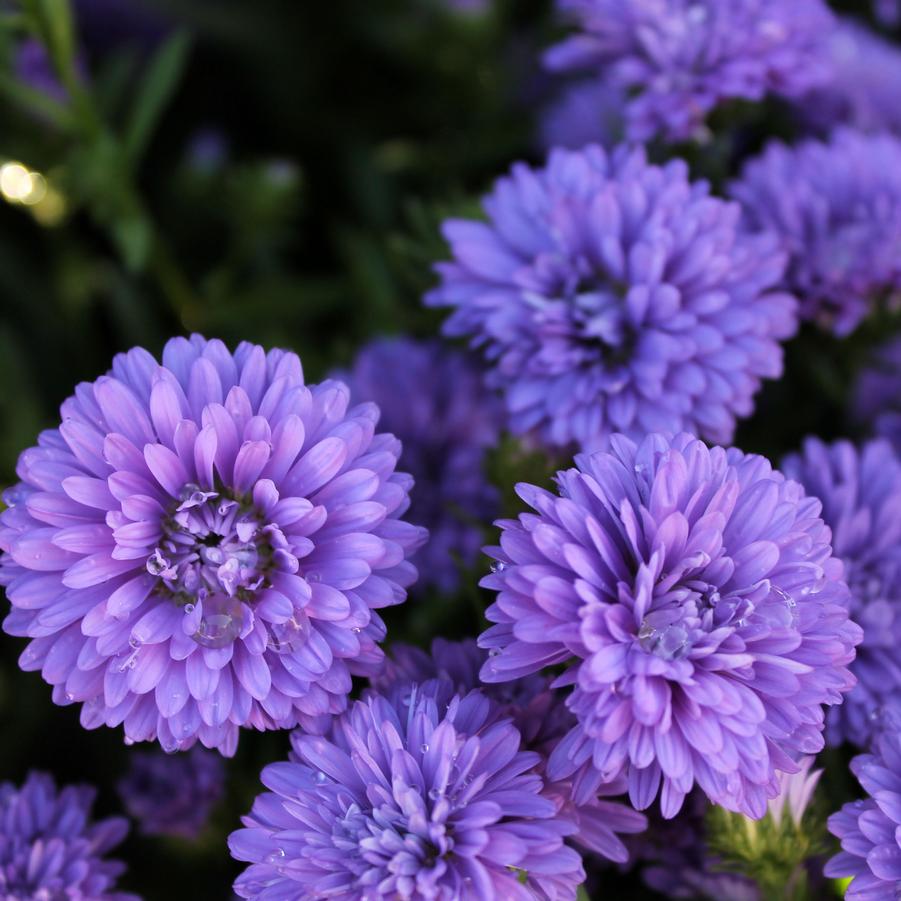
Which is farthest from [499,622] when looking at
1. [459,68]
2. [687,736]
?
[459,68]

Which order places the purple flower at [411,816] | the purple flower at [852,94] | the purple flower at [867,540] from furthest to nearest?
1. the purple flower at [852,94]
2. the purple flower at [867,540]
3. the purple flower at [411,816]

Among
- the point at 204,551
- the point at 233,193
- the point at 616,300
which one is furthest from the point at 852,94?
the point at 204,551

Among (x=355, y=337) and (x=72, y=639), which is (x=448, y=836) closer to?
(x=72, y=639)

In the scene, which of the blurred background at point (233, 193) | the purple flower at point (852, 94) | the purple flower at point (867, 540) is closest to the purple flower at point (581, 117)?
the blurred background at point (233, 193)

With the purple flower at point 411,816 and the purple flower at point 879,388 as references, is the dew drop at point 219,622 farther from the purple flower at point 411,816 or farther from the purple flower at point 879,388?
the purple flower at point 879,388

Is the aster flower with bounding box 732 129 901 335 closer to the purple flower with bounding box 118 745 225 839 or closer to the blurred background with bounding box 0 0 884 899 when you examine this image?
the blurred background with bounding box 0 0 884 899

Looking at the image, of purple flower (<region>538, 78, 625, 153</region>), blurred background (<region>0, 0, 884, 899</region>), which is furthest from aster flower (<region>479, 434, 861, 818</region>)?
purple flower (<region>538, 78, 625, 153</region>)
